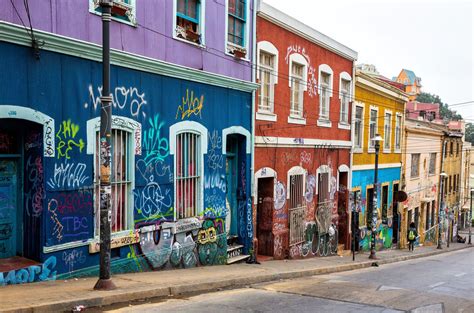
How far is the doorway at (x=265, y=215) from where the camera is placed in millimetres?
16906

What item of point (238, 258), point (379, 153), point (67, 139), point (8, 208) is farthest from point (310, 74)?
point (8, 208)

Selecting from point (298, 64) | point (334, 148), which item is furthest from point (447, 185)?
point (298, 64)

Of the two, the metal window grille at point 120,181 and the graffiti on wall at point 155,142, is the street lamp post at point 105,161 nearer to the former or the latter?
the metal window grille at point 120,181

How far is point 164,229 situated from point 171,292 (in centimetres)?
247

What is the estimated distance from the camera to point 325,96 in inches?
818

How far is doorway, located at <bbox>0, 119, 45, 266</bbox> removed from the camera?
352 inches

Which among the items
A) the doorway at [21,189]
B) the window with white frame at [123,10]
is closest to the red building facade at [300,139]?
the window with white frame at [123,10]

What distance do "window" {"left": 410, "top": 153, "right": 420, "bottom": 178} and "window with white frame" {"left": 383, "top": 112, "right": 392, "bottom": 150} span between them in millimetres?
4439

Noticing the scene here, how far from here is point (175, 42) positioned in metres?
12.0

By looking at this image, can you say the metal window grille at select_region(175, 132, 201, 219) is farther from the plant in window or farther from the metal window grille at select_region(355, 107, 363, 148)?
the metal window grille at select_region(355, 107, 363, 148)

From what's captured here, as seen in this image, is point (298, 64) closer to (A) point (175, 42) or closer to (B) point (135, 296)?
(A) point (175, 42)

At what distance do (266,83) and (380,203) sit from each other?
13.9 m

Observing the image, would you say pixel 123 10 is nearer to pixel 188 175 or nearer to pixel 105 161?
pixel 105 161

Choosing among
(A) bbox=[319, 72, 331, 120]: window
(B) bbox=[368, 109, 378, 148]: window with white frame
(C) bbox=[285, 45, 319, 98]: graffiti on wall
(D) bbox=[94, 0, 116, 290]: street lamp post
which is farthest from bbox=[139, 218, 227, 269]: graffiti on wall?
→ (B) bbox=[368, 109, 378, 148]: window with white frame
